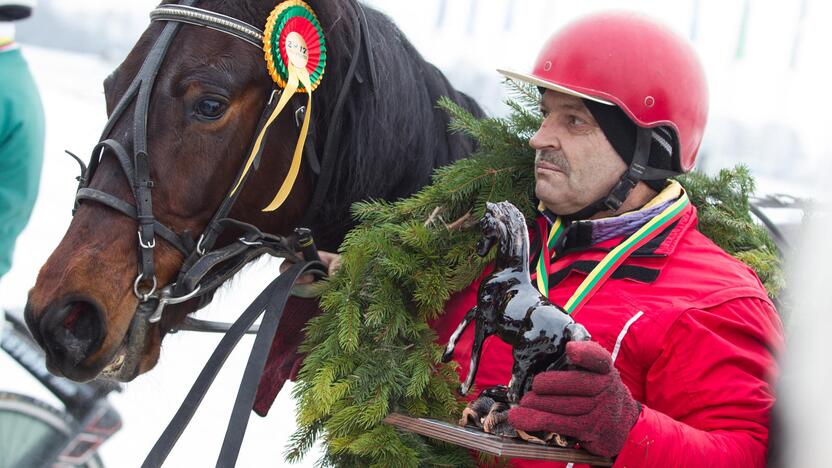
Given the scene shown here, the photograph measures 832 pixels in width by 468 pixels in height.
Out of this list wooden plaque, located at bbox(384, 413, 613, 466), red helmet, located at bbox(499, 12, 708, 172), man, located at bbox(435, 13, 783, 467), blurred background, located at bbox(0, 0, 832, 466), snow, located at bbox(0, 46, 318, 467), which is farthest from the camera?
snow, located at bbox(0, 46, 318, 467)

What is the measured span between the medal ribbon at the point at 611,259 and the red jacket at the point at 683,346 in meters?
0.01

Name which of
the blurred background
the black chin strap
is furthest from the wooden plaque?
the blurred background

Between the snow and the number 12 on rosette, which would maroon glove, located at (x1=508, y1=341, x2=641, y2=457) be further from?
the snow

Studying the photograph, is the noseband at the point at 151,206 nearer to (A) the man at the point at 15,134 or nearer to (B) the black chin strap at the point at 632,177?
(B) the black chin strap at the point at 632,177

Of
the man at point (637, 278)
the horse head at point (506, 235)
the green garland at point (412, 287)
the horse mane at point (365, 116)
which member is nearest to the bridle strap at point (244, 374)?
the green garland at point (412, 287)

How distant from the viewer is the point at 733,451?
Answer: 4.63ft

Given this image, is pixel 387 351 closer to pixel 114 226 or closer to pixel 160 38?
pixel 114 226

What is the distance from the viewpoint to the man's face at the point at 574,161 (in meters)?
1.79

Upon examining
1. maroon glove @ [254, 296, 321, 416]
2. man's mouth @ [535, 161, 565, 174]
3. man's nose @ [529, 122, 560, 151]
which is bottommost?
maroon glove @ [254, 296, 321, 416]

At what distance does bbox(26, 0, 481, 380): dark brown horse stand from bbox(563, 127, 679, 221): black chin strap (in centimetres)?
50

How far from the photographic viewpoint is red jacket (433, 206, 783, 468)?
140 centimetres

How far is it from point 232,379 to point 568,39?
8.40ft

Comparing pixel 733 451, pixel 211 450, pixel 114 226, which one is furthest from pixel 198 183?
pixel 211 450

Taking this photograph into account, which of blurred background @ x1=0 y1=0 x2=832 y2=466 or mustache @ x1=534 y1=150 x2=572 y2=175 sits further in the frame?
blurred background @ x1=0 y1=0 x2=832 y2=466
